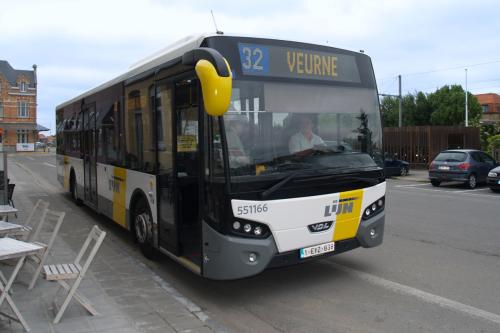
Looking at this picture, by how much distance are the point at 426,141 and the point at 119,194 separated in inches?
929

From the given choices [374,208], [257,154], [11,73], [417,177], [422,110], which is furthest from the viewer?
[11,73]

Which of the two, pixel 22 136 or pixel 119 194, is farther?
pixel 22 136

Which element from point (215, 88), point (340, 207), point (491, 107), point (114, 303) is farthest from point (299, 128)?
point (491, 107)

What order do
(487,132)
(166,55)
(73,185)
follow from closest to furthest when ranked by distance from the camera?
(166,55) → (73,185) → (487,132)

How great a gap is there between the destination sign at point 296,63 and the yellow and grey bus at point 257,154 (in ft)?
0.05

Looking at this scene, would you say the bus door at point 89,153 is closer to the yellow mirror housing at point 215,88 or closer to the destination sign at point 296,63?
the destination sign at point 296,63

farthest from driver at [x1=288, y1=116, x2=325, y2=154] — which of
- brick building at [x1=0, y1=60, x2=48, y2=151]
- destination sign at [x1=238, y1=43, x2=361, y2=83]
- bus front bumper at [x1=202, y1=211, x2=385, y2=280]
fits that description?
brick building at [x1=0, y1=60, x2=48, y2=151]

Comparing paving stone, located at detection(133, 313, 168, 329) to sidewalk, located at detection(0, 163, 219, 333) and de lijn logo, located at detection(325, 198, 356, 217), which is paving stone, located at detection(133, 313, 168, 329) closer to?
sidewalk, located at detection(0, 163, 219, 333)

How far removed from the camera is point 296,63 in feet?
17.9

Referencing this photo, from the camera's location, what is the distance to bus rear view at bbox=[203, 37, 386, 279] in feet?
15.8

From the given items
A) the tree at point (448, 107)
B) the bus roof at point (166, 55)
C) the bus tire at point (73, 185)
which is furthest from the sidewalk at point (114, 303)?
the tree at point (448, 107)

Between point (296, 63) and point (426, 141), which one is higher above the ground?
point (296, 63)

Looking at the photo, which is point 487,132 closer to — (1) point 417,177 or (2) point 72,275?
(1) point 417,177

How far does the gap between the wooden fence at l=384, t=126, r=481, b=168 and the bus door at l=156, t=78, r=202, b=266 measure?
23706 mm
